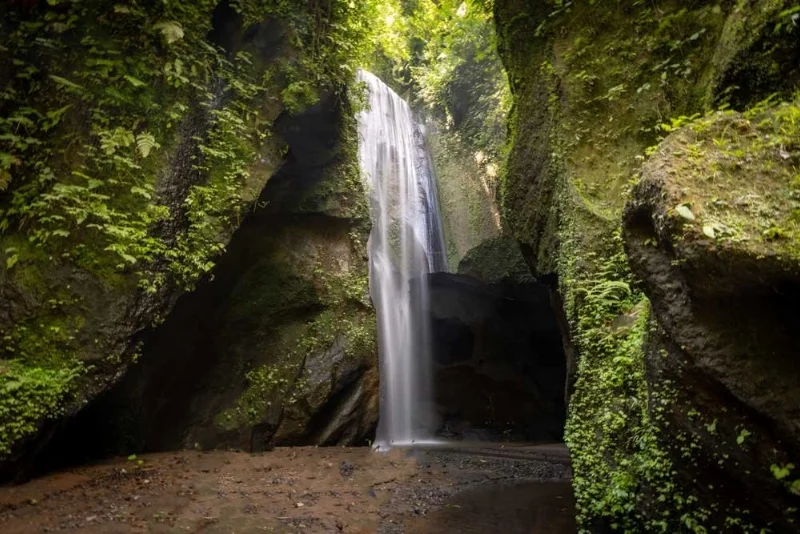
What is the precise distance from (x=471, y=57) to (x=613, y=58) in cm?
1123

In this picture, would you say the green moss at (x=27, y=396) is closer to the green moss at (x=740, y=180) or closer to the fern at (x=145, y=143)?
the fern at (x=145, y=143)

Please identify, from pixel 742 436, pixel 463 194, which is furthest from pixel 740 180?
pixel 463 194

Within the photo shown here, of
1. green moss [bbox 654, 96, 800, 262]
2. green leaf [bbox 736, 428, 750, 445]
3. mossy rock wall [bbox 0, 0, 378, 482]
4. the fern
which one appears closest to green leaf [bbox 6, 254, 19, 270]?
mossy rock wall [bbox 0, 0, 378, 482]

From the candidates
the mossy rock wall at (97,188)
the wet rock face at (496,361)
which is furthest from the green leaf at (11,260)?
the wet rock face at (496,361)

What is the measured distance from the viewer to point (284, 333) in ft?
34.2

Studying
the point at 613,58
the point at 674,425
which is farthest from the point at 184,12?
the point at 674,425

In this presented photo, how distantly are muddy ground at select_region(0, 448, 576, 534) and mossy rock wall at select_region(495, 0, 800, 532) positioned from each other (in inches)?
69.4

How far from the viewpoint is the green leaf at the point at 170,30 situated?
739 centimetres

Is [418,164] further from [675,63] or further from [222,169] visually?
[675,63]

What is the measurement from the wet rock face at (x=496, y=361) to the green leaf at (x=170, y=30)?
32.3 ft

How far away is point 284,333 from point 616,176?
22.8ft

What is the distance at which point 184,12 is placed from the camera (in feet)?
26.2

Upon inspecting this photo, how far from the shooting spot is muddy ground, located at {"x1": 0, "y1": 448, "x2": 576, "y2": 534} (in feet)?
17.3

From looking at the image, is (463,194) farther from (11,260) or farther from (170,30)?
(11,260)
